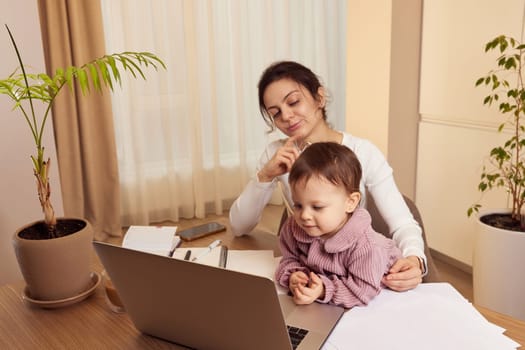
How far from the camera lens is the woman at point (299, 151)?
148 centimetres

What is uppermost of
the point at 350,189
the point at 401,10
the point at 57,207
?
the point at 401,10

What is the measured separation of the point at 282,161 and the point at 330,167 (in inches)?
15.0

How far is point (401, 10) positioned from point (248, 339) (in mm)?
2535

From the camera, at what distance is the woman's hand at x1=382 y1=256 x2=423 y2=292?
3.67 feet

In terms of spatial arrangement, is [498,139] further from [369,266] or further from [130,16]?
[130,16]

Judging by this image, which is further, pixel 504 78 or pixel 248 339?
pixel 504 78

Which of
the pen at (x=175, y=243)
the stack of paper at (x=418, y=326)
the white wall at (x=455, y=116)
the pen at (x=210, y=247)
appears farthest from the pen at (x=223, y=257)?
the white wall at (x=455, y=116)

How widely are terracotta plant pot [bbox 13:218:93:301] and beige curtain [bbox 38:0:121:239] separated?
2093 millimetres

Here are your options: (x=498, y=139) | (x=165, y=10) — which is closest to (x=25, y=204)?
(x=165, y=10)

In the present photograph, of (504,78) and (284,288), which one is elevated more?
(504,78)

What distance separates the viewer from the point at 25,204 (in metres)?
2.09

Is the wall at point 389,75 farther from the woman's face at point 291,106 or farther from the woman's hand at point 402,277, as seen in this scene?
the woman's hand at point 402,277

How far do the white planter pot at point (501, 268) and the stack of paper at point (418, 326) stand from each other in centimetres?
128

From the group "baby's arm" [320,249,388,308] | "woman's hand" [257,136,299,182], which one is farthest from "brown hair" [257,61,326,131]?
"baby's arm" [320,249,388,308]
